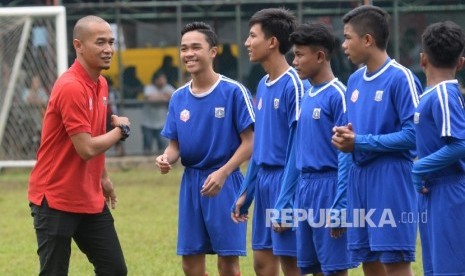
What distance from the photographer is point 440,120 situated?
723cm

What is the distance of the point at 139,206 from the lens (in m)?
16.8

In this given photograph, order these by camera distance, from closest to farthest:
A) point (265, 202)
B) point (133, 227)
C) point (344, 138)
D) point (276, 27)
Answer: point (344, 138) < point (265, 202) < point (276, 27) < point (133, 227)

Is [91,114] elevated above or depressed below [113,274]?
above

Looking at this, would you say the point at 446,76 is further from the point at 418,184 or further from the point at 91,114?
the point at 91,114

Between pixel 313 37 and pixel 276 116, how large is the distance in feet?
2.27

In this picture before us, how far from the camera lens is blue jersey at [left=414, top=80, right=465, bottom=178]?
23.6 ft

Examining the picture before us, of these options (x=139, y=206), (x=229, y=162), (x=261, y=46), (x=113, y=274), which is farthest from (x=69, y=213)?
(x=139, y=206)

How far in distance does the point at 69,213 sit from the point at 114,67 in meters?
13.5

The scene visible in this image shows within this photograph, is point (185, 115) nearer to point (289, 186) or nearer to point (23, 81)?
point (289, 186)

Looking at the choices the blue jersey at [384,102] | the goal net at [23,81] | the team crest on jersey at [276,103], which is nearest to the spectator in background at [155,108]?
the goal net at [23,81]

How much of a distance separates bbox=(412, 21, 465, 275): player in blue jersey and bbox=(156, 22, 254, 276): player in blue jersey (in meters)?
1.95

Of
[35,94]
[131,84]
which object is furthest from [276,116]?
[131,84]

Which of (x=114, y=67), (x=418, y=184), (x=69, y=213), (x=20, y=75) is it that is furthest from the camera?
(x=114, y=67)

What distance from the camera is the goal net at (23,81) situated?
65.5ft
